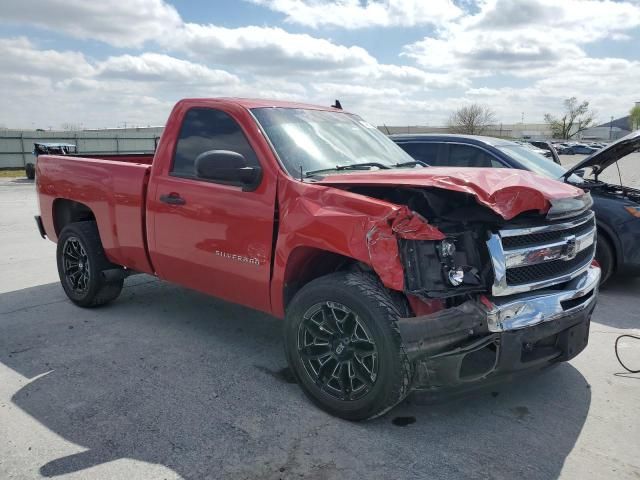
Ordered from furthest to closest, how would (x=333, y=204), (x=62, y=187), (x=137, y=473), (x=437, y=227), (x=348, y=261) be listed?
(x=62, y=187), (x=348, y=261), (x=333, y=204), (x=437, y=227), (x=137, y=473)

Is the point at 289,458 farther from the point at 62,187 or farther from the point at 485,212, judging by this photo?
the point at 62,187

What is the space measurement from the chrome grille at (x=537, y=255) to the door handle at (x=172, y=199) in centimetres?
243

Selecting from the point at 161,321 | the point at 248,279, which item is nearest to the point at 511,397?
the point at 248,279

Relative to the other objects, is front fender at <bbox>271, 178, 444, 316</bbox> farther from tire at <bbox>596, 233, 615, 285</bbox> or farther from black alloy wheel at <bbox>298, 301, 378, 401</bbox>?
tire at <bbox>596, 233, 615, 285</bbox>

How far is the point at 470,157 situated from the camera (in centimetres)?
757

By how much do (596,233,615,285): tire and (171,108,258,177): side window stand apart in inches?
172

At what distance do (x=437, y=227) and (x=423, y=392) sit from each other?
0.94 metres

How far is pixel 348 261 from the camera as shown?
3.62 metres

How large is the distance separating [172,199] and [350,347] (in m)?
2.00

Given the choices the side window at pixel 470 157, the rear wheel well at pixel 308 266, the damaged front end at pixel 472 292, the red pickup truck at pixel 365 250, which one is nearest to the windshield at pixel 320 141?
the red pickup truck at pixel 365 250

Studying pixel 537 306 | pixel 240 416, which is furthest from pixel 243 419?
pixel 537 306

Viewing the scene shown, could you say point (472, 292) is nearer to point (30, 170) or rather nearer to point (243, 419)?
point (243, 419)

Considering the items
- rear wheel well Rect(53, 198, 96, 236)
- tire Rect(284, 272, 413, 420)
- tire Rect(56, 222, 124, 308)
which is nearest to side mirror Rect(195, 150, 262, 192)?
tire Rect(284, 272, 413, 420)

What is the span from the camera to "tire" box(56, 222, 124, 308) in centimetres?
537
